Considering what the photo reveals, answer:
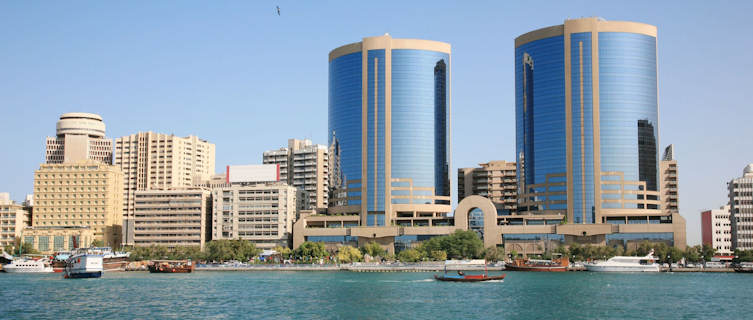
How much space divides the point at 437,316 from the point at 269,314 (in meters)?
23.5

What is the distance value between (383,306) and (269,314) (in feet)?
61.6

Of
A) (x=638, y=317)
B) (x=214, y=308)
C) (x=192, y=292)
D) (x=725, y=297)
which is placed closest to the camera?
(x=638, y=317)

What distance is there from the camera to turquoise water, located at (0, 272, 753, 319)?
121750 mm

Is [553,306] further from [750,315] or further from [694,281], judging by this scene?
Result: [694,281]

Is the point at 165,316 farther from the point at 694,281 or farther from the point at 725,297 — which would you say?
the point at 694,281

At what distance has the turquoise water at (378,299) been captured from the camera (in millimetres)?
121750

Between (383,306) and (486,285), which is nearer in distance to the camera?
(383,306)

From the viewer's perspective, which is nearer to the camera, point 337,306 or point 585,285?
point 337,306

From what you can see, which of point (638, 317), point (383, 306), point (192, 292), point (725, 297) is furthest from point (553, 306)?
point (192, 292)

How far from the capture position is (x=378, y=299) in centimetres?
14188

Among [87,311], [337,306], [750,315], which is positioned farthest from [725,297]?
[87,311]

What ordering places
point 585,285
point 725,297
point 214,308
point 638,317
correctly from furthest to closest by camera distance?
point 585,285
point 725,297
point 214,308
point 638,317

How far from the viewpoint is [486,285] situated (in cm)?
17475

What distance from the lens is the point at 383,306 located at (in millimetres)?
131000
